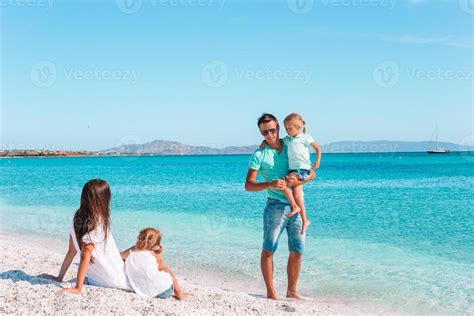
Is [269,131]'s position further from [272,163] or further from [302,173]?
[302,173]

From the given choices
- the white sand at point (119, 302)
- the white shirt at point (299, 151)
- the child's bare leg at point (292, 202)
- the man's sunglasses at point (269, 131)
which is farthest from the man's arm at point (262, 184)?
the white sand at point (119, 302)

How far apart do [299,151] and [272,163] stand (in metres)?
0.32

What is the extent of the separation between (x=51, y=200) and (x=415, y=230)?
1508cm

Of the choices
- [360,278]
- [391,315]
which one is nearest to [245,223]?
[360,278]

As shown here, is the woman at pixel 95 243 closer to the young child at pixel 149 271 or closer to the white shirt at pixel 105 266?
the white shirt at pixel 105 266

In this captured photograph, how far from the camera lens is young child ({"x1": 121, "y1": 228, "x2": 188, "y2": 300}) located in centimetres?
484

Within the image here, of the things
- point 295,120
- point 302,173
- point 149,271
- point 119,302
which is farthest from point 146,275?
point 295,120

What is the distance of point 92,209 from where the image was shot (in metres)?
4.75

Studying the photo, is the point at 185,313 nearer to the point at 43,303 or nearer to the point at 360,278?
the point at 43,303

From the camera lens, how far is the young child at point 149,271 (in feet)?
15.9

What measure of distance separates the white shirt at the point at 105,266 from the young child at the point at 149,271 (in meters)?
0.08

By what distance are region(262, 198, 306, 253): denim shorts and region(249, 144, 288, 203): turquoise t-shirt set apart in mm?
102

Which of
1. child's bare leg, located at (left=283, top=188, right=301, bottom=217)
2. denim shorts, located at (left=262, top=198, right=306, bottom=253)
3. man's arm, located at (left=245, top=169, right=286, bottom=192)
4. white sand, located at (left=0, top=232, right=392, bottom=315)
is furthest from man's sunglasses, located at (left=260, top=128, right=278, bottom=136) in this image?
white sand, located at (left=0, top=232, right=392, bottom=315)

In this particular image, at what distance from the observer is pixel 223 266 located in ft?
25.8
